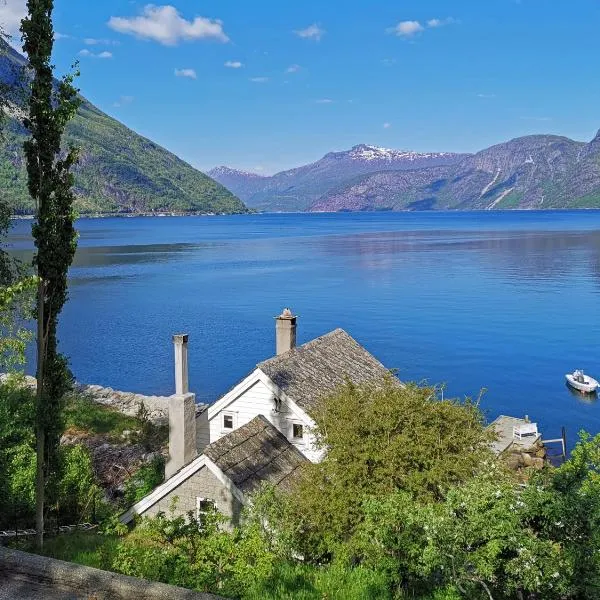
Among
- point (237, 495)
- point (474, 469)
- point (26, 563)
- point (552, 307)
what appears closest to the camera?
Answer: point (26, 563)

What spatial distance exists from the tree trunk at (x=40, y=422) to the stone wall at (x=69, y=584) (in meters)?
6.87

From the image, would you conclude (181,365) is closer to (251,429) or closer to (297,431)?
(251,429)

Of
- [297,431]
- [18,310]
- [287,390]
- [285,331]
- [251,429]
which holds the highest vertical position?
[18,310]

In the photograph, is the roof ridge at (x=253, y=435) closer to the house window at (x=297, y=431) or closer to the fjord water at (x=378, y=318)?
the house window at (x=297, y=431)

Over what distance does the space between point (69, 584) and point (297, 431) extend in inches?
654

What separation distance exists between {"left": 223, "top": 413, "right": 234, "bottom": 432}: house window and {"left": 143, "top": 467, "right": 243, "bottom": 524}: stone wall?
18.6 feet

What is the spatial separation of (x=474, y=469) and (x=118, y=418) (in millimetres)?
30107

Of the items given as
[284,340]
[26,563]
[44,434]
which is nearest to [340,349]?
[284,340]

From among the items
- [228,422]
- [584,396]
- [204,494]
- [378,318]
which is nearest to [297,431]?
[228,422]

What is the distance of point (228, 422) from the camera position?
91.5ft

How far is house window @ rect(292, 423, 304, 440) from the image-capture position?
85.2ft

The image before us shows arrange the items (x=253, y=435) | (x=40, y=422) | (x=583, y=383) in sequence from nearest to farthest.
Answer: (x=40, y=422) < (x=253, y=435) < (x=583, y=383)

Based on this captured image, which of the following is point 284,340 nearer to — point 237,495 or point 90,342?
point 237,495

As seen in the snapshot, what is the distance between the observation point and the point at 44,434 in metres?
17.8
